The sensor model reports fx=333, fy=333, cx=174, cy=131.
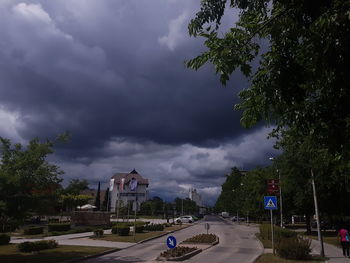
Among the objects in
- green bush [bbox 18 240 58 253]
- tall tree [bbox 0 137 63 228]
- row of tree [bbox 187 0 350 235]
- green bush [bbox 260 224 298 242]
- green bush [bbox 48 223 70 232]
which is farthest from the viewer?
green bush [bbox 48 223 70 232]

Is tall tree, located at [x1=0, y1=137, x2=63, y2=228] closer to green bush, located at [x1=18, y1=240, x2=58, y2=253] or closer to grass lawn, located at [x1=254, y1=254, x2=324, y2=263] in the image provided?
green bush, located at [x1=18, y1=240, x2=58, y2=253]

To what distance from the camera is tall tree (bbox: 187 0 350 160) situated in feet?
17.4

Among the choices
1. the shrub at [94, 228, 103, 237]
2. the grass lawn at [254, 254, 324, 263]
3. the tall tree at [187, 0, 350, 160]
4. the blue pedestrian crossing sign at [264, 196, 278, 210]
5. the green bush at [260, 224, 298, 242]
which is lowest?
the grass lawn at [254, 254, 324, 263]

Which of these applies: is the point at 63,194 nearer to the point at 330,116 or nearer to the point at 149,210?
the point at 330,116

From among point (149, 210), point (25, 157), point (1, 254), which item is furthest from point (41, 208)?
point (149, 210)

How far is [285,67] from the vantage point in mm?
5848

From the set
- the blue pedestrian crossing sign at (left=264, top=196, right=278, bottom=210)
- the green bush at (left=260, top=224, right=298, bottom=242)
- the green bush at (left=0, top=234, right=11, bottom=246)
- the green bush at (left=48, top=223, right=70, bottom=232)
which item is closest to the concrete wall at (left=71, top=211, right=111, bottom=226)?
the green bush at (left=48, top=223, right=70, bottom=232)

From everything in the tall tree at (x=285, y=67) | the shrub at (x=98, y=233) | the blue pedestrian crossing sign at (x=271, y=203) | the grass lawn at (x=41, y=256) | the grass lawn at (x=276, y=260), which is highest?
the tall tree at (x=285, y=67)

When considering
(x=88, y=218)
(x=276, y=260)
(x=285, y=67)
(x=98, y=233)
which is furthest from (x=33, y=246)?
(x=88, y=218)

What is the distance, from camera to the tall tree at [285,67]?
5312 millimetres

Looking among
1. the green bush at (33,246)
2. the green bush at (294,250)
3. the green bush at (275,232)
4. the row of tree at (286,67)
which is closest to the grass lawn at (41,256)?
the green bush at (33,246)

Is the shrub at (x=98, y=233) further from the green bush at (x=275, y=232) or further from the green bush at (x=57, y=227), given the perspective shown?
the green bush at (x=275, y=232)

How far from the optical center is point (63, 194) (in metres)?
18.3

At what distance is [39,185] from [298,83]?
14768 millimetres
